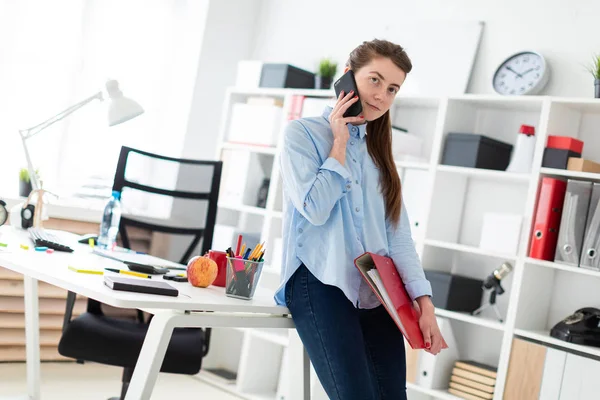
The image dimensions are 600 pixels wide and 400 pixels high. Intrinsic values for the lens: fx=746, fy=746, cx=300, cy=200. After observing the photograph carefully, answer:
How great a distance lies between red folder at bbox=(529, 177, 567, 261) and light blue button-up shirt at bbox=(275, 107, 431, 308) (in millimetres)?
1258

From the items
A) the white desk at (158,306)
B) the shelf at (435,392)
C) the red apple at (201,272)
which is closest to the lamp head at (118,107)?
the white desk at (158,306)

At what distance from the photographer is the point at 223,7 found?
451 centimetres

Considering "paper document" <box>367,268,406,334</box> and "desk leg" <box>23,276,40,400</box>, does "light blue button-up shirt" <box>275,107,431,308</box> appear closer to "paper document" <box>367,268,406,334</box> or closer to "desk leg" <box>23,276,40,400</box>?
"paper document" <box>367,268,406,334</box>

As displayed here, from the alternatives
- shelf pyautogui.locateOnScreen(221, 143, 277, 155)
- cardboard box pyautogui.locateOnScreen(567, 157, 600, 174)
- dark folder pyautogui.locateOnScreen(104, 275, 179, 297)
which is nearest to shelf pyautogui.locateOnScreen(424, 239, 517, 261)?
cardboard box pyautogui.locateOnScreen(567, 157, 600, 174)

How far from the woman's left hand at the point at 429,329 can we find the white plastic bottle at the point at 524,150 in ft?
4.77

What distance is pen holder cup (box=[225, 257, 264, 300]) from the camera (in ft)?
6.15

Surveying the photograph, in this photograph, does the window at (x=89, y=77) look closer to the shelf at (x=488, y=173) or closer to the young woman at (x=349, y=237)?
the shelf at (x=488, y=173)

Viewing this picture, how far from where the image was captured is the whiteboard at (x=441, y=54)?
11.9 feet

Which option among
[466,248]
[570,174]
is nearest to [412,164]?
[466,248]

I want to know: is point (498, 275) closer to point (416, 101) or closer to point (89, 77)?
point (416, 101)

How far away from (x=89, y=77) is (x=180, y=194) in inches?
63.0

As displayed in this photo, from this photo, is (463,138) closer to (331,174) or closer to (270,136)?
(270,136)

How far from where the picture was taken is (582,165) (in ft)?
9.89

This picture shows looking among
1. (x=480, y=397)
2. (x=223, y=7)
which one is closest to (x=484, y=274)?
(x=480, y=397)
